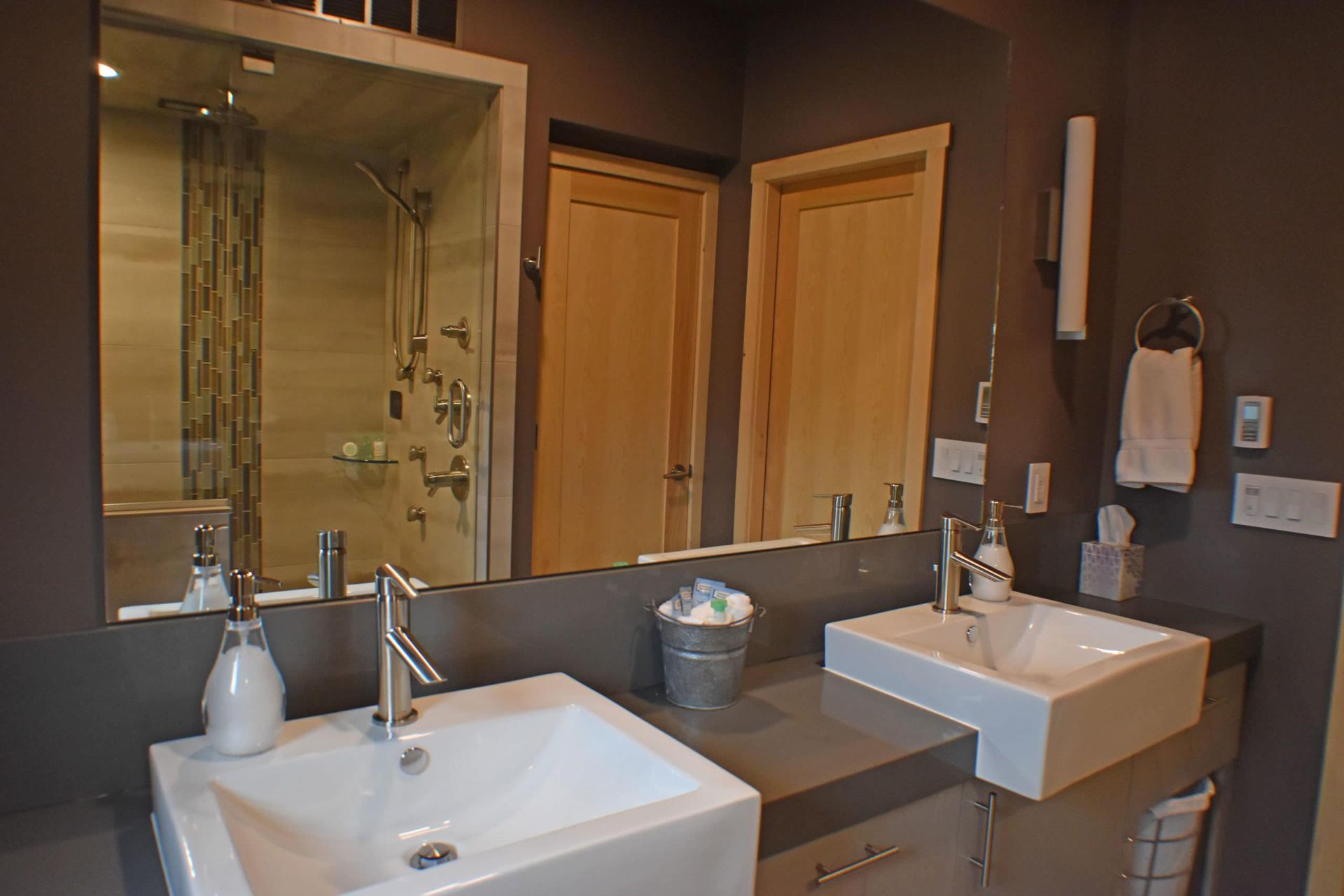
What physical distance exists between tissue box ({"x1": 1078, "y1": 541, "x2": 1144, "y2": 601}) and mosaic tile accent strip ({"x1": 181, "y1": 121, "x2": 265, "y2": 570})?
1.90m

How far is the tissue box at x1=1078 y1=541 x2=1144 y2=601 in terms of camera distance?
2.16 m

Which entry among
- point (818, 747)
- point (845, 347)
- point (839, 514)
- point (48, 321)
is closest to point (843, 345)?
point (845, 347)

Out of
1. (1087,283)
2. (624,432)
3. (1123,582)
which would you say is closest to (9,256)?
(624,432)

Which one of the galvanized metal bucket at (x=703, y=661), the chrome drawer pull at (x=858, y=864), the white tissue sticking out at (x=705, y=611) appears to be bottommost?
the chrome drawer pull at (x=858, y=864)

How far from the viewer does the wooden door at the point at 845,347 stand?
167cm

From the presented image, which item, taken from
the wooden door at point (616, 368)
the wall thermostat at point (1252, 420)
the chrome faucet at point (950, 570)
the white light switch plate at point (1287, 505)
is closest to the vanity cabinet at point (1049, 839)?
the chrome faucet at point (950, 570)

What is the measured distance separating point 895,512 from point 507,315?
0.96m

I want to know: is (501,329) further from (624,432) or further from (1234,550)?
A: (1234,550)

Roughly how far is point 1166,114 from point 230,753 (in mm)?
2367

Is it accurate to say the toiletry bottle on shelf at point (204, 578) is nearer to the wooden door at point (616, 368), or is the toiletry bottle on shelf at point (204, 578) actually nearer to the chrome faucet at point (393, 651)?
the chrome faucet at point (393, 651)

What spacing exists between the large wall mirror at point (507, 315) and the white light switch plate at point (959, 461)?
0.04 ft

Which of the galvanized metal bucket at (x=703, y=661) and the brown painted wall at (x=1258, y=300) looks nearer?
the galvanized metal bucket at (x=703, y=661)

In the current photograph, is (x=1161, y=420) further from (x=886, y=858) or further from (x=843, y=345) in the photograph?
(x=886, y=858)

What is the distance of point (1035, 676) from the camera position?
1537mm
